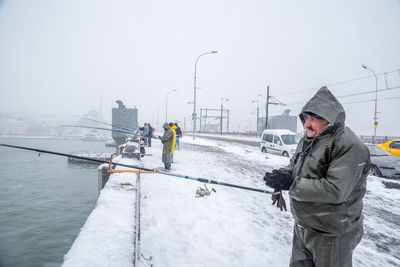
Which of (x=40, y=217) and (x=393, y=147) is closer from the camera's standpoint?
(x=393, y=147)

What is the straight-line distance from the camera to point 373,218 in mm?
Answer: 4992

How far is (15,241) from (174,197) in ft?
51.9

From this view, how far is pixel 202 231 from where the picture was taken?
3.89 meters

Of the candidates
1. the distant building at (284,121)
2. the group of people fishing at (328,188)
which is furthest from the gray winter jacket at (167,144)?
the distant building at (284,121)

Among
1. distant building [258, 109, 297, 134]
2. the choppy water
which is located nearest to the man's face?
the choppy water

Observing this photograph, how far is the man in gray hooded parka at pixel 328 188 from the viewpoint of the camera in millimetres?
1512

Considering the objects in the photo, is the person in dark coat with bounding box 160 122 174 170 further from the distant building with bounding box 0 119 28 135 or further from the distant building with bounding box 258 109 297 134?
the distant building with bounding box 0 119 28 135

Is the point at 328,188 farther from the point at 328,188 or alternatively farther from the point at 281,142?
the point at 281,142

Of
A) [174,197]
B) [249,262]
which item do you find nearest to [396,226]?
[249,262]

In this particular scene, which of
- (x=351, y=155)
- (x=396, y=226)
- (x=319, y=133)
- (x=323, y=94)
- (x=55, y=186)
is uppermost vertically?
(x=323, y=94)

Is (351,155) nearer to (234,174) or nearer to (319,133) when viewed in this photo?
(319,133)

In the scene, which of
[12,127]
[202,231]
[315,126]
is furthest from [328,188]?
[12,127]

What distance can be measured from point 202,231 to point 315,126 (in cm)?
290

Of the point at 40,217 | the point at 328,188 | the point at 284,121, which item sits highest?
the point at 284,121
